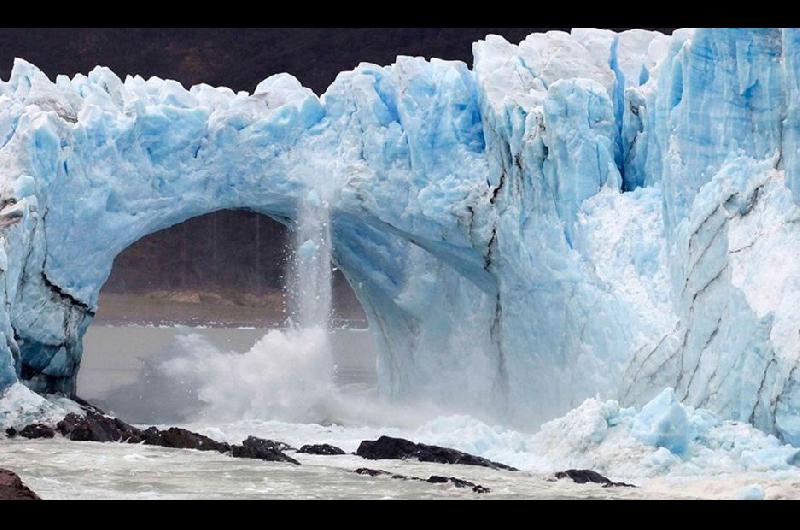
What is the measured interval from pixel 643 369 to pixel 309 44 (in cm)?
3717

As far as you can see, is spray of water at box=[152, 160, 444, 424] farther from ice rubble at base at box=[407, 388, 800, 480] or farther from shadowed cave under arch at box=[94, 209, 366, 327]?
shadowed cave under arch at box=[94, 209, 366, 327]

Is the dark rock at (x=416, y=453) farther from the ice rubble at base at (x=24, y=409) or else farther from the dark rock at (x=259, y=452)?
the ice rubble at base at (x=24, y=409)

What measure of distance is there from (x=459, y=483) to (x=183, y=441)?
12.1 feet

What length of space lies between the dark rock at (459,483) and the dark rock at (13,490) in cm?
337

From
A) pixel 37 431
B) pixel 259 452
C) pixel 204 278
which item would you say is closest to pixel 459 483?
pixel 259 452

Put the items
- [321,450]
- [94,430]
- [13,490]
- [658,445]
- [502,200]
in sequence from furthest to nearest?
[502,200] < [94,430] < [321,450] < [658,445] < [13,490]

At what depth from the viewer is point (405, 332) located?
19.7m

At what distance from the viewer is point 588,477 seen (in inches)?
531

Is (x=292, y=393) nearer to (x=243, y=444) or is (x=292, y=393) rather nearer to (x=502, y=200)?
(x=502, y=200)

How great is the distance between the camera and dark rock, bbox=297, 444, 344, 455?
51.2 feet

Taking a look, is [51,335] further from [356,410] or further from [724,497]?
[724,497]

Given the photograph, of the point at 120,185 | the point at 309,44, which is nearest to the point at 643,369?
the point at 120,185

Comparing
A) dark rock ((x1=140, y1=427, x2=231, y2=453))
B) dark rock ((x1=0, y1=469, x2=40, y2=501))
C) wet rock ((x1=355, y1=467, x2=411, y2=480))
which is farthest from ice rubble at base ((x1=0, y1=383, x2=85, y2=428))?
dark rock ((x1=0, y1=469, x2=40, y2=501))

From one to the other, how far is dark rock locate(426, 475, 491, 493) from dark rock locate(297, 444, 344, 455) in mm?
2414
